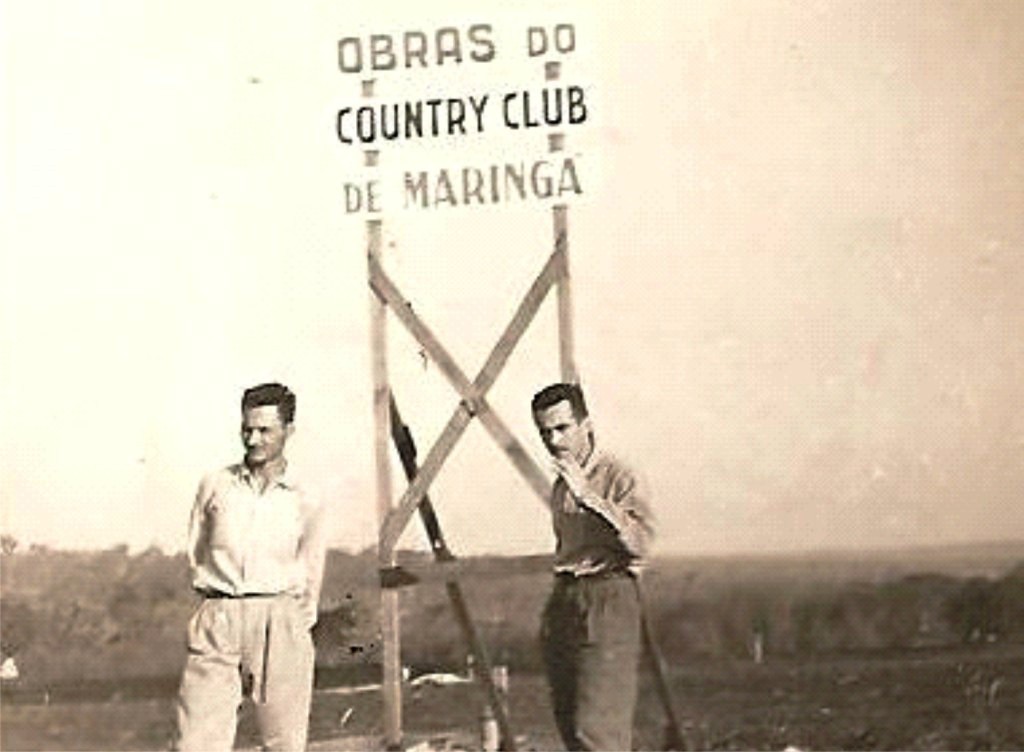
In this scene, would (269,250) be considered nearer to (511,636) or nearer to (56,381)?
(56,381)

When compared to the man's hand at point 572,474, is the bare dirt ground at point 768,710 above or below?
below

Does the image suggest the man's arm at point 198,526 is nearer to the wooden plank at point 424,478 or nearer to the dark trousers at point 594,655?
the wooden plank at point 424,478

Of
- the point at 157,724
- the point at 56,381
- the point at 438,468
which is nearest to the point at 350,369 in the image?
the point at 438,468

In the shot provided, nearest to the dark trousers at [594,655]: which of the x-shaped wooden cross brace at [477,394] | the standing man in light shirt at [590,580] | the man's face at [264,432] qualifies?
the standing man in light shirt at [590,580]

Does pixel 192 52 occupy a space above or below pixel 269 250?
above

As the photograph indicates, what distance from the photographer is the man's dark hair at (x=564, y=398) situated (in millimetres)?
1360

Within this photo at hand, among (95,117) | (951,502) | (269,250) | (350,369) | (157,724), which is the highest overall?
(95,117)

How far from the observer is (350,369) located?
4.53ft

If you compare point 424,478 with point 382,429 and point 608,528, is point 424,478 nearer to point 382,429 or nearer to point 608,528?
point 382,429

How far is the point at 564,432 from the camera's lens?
136cm

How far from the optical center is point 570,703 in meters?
1.36

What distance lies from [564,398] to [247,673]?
1.38 feet

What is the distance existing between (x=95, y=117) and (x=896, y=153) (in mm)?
812

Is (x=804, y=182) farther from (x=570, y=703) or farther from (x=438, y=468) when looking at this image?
(x=570, y=703)
